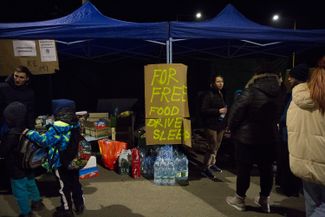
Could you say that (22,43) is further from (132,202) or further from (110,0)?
(110,0)

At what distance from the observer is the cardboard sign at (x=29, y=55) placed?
5.45 meters

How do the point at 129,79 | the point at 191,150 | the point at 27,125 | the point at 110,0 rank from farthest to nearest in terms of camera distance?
the point at 110,0 < the point at 129,79 < the point at 191,150 < the point at 27,125

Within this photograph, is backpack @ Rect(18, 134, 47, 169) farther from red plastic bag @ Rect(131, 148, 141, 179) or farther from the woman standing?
the woman standing

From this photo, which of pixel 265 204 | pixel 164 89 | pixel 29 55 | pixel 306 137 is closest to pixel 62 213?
pixel 164 89

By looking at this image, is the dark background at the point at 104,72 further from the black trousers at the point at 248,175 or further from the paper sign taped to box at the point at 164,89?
the black trousers at the point at 248,175

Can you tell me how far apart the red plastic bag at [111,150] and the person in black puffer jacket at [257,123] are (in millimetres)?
2383

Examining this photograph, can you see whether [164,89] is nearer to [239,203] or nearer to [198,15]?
[239,203]

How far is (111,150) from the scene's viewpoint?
5.66 meters

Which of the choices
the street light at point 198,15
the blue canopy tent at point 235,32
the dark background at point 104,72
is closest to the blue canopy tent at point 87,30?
→ the blue canopy tent at point 235,32

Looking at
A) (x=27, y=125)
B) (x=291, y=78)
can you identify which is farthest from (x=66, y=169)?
(x=291, y=78)

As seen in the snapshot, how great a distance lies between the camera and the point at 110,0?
16.2 metres

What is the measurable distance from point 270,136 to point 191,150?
3.47 meters

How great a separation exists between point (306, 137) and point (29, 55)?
475cm

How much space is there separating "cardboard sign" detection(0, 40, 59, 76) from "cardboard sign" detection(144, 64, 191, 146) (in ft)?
6.63
